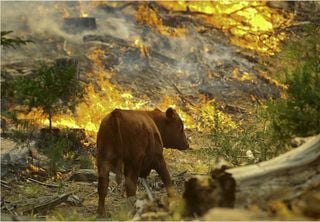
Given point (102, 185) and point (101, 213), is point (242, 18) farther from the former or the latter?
point (101, 213)

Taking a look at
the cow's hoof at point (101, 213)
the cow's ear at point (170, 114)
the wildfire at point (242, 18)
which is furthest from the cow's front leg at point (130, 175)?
the wildfire at point (242, 18)

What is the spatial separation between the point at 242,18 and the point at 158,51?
5.20 meters

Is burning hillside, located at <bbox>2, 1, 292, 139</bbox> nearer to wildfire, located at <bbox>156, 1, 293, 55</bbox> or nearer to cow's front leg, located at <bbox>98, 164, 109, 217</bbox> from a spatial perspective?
wildfire, located at <bbox>156, 1, 293, 55</bbox>

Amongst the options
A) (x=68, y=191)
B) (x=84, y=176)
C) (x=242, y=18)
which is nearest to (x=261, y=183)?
(x=68, y=191)

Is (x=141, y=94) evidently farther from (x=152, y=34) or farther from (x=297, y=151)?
(x=297, y=151)

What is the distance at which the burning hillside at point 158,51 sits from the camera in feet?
66.3

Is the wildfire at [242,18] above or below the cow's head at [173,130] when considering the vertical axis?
below

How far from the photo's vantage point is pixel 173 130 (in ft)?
38.6

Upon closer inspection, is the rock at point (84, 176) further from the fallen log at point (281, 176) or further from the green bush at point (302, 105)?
the fallen log at point (281, 176)

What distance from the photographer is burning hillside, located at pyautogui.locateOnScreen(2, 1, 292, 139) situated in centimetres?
2020

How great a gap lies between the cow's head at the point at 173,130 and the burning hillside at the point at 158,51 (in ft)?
18.8

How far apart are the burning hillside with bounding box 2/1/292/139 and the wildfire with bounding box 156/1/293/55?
5 centimetres

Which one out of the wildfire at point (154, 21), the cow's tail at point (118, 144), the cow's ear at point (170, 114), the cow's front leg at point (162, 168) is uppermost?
the cow's tail at point (118, 144)

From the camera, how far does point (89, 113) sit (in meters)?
18.5
